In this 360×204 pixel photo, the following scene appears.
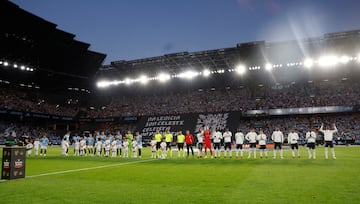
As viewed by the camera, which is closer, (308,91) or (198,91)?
(308,91)

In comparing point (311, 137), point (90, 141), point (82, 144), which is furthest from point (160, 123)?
point (311, 137)

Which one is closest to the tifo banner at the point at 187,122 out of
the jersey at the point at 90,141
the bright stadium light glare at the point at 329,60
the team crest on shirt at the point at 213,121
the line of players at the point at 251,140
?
the team crest on shirt at the point at 213,121

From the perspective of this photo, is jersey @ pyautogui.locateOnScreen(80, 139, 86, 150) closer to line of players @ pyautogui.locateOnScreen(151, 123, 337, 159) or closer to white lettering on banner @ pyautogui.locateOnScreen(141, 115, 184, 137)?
line of players @ pyautogui.locateOnScreen(151, 123, 337, 159)

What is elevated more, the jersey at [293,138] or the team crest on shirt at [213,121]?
the team crest on shirt at [213,121]

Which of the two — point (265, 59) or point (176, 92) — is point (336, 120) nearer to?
point (265, 59)

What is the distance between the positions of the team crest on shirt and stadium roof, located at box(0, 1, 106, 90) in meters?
22.3

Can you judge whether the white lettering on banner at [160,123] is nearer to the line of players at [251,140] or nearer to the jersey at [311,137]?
the line of players at [251,140]

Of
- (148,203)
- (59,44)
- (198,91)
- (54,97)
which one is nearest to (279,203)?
(148,203)

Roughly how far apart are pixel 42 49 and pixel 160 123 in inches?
962

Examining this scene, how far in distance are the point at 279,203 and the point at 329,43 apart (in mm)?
38588

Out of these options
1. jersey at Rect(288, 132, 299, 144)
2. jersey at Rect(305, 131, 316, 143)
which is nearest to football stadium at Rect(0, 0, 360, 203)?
jersey at Rect(288, 132, 299, 144)

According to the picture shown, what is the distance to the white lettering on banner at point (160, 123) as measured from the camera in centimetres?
5144

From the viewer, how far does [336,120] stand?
45219mm

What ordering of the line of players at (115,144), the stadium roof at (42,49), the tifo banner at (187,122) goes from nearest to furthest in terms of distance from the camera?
the line of players at (115,144), the stadium roof at (42,49), the tifo banner at (187,122)
